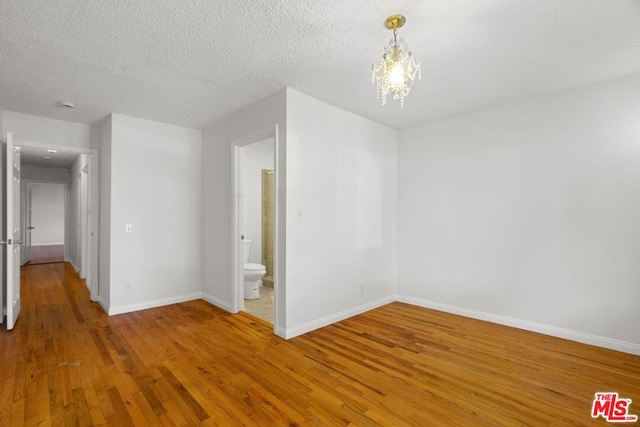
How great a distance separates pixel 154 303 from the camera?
4.07 metres

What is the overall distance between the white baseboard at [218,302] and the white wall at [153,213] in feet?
0.63

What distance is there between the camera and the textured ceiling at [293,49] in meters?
1.89

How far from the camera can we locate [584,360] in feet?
8.52

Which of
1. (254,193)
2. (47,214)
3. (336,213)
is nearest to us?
(336,213)

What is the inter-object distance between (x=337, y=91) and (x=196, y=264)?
10.4ft

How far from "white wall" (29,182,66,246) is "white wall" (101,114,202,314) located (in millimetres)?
9238

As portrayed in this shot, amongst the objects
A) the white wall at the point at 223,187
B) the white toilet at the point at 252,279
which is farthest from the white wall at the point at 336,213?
the white toilet at the point at 252,279

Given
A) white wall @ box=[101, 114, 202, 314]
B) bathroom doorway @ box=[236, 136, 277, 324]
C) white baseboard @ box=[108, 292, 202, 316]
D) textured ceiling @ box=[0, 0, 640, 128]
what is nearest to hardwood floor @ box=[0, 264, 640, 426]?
white baseboard @ box=[108, 292, 202, 316]

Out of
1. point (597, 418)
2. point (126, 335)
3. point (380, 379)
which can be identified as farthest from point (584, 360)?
point (126, 335)

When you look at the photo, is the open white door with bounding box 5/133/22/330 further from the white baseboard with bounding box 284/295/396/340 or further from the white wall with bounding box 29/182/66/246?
the white wall with bounding box 29/182/66/246

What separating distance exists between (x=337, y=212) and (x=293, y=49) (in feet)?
5.95

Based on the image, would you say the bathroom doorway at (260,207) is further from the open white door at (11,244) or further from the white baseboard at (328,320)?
the open white door at (11,244)

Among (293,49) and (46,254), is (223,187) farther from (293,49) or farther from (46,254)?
(46,254)

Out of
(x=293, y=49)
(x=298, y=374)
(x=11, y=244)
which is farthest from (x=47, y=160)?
(x=298, y=374)
